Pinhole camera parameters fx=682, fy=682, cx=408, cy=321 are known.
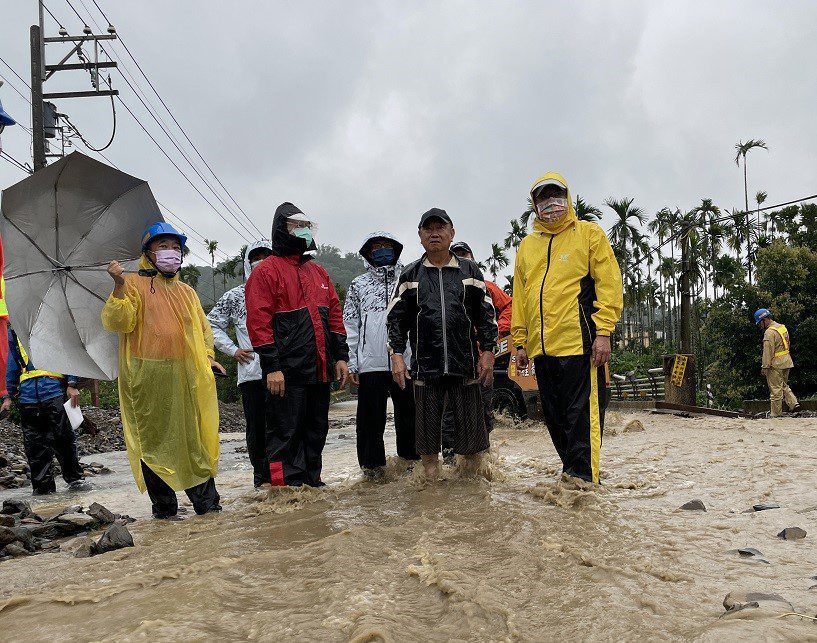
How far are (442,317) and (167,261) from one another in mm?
1997

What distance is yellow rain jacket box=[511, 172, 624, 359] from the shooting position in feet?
15.4

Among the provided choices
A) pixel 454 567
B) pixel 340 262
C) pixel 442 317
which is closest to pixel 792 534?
pixel 454 567

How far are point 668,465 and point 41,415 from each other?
606 cm

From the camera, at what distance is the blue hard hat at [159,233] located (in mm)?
4820

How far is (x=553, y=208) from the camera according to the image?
491 cm

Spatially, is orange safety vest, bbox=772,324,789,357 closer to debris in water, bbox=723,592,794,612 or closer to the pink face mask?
the pink face mask

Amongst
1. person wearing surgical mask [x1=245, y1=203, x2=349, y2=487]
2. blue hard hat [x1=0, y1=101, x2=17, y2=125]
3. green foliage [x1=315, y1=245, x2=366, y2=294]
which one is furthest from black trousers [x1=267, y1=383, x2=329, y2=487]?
green foliage [x1=315, y1=245, x2=366, y2=294]

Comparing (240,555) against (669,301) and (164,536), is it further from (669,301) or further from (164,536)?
(669,301)

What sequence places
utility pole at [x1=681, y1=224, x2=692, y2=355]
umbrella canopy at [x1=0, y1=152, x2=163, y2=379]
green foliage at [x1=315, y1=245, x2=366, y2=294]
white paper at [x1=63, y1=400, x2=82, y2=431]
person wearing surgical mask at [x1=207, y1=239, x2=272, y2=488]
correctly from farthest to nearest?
green foliage at [x1=315, y1=245, x2=366, y2=294] → utility pole at [x1=681, y1=224, x2=692, y2=355] → white paper at [x1=63, y1=400, x2=82, y2=431] → person wearing surgical mask at [x1=207, y1=239, x2=272, y2=488] → umbrella canopy at [x1=0, y1=152, x2=163, y2=379]

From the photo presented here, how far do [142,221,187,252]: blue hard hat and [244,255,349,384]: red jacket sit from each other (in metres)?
0.57

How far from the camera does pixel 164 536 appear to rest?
159 inches

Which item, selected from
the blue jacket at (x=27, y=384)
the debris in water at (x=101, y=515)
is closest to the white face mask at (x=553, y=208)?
the debris in water at (x=101, y=515)

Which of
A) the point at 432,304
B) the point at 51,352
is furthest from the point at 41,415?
the point at 432,304

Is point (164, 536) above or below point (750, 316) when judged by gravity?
below
